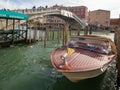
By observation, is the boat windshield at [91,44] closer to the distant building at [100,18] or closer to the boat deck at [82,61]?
the boat deck at [82,61]

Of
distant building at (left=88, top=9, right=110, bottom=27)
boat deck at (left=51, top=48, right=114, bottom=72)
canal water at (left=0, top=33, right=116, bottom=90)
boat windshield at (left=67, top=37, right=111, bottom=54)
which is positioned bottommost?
canal water at (left=0, top=33, right=116, bottom=90)

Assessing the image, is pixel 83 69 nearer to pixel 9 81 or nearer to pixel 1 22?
pixel 9 81

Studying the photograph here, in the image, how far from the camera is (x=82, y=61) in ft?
25.7

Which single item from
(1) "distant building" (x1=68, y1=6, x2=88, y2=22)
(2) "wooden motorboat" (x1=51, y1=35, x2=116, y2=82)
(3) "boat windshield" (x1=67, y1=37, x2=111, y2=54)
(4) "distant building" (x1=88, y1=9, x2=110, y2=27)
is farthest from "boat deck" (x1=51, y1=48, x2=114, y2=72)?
(1) "distant building" (x1=68, y1=6, x2=88, y2=22)

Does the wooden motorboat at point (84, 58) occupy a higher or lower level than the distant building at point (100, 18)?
lower

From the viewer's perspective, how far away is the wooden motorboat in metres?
7.07

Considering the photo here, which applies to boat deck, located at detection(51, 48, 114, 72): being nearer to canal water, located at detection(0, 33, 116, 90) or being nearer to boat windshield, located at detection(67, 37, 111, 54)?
boat windshield, located at detection(67, 37, 111, 54)

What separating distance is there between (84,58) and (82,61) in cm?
45

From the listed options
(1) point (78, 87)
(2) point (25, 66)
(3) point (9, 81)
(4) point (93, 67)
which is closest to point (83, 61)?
(4) point (93, 67)

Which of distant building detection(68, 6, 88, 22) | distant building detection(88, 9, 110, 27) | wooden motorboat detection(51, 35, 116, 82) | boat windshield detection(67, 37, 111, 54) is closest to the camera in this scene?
wooden motorboat detection(51, 35, 116, 82)

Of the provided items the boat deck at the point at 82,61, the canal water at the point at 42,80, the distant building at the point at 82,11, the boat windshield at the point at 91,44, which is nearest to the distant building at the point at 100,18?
the distant building at the point at 82,11

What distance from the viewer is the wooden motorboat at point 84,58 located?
707cm

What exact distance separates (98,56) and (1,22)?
16.2 metres

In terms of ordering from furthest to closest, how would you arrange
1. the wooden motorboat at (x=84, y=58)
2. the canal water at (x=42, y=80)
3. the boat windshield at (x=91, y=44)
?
1. the boat windshield at (x=91, y=44)
2. the canal water at (x=42, y=80)
3. the wooden motorboat at (x=84, y=58)
